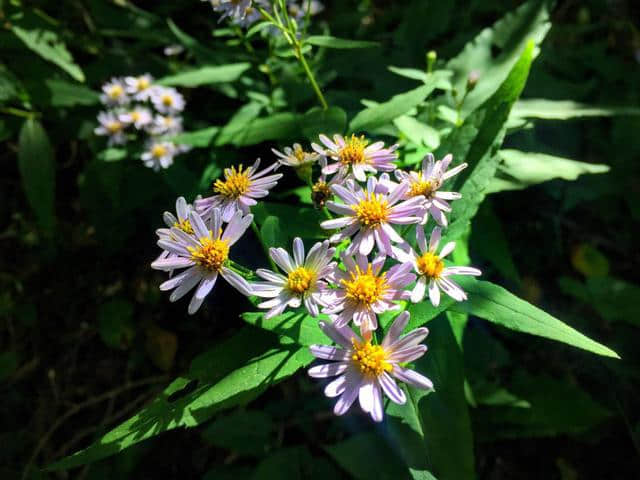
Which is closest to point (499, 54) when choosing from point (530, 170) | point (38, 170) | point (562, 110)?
point (562, 110)

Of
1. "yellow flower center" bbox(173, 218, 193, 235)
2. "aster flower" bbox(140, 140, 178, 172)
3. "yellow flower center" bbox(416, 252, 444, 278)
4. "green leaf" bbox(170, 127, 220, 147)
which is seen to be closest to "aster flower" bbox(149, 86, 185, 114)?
"aster flower" bbox(140, 140, 178, 172)

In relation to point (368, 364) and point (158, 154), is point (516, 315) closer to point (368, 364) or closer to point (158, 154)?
point (368, 364)

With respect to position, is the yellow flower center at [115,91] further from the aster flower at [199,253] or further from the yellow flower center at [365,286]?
the yellow flower center at [365,286]

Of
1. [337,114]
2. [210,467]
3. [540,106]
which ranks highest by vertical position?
[337,114]

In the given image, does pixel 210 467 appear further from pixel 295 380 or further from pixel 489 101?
pixel 489 101

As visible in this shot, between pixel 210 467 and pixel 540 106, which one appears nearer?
pixel 540 106

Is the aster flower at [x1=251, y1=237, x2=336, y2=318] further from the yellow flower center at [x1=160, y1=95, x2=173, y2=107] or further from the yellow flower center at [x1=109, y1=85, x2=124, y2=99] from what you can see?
the yellow flower center at [x1=109, y1=85, x2=124, y2=99]

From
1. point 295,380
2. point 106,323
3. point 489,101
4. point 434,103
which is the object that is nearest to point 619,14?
point 434,103
